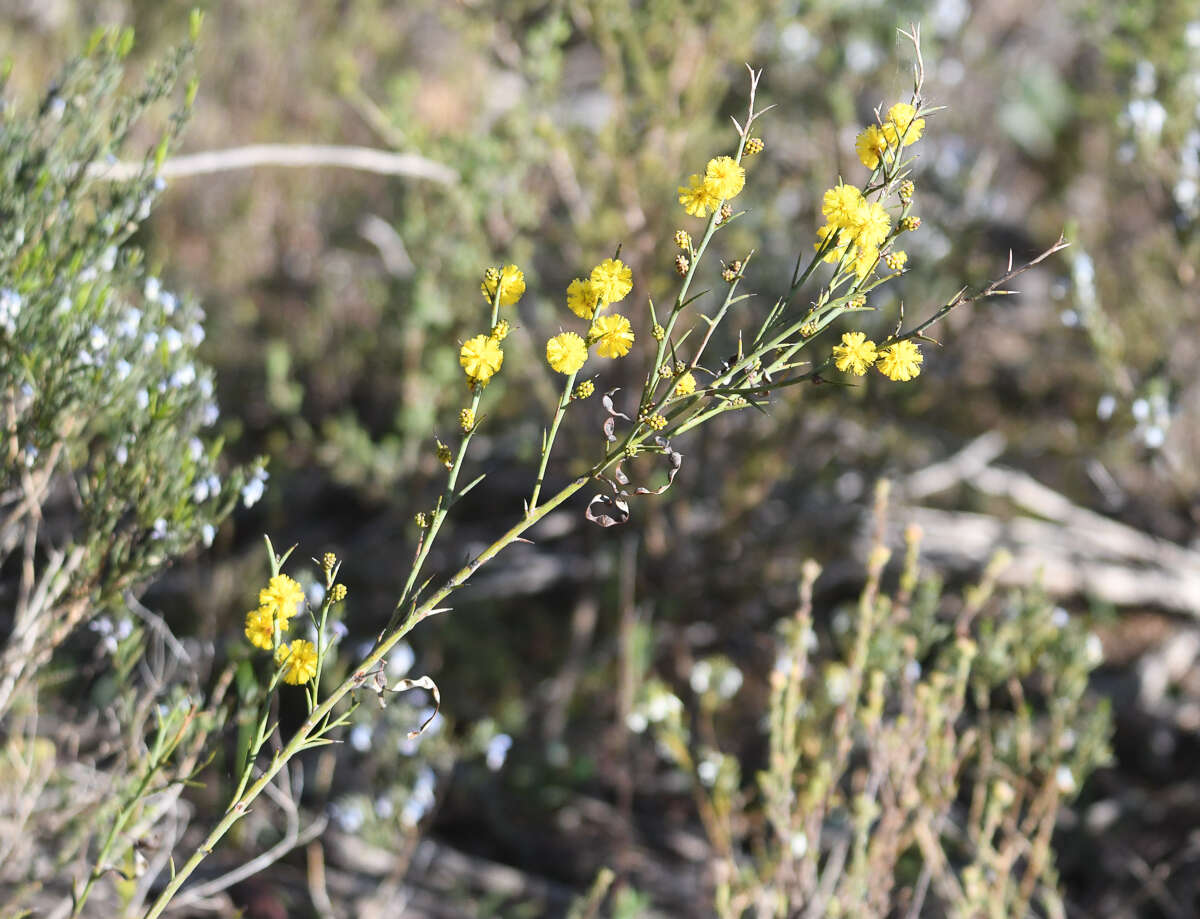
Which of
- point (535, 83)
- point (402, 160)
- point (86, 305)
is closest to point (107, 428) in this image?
point (86, 305)

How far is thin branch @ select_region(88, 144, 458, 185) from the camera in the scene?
215 cm

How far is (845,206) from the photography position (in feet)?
3.99

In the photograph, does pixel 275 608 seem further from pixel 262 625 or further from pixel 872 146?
pixel 872 146

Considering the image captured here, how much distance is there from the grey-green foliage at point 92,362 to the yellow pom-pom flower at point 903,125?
1159mm

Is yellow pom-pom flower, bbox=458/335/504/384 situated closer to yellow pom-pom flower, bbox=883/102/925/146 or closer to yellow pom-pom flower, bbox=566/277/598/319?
yellow pom-pom flower, bbox=566/277/598/319

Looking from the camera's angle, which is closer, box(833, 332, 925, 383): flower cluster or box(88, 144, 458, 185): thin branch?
box(833, 332, 925, 383): flower cluster

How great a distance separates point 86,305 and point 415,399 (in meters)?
1.92

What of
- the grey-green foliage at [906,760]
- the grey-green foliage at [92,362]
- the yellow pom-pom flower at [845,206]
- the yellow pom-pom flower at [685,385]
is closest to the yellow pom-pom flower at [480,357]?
the yellow pom-pom flower at [685,385]

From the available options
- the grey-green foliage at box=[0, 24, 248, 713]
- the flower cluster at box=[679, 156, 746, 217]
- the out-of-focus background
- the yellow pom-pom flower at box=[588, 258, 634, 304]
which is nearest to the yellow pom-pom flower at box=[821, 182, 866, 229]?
the flower cluster at box=[679, 156, 746, 217]

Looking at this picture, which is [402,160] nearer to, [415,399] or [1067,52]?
[415,399]

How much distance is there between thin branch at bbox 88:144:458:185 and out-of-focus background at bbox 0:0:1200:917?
0.22 feet

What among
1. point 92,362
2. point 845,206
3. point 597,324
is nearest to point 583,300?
point 597,324

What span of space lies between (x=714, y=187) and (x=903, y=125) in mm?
257

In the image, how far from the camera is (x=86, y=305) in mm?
1735
